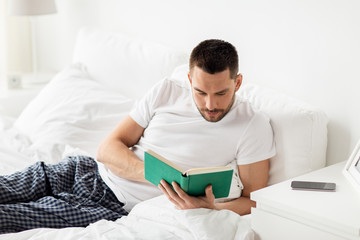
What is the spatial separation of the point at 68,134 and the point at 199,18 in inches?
31.0

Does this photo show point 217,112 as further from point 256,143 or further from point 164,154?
point 164,154

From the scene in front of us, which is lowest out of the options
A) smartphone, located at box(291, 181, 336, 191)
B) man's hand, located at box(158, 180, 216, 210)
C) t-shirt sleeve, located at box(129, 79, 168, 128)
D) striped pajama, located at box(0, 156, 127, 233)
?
striped pajama, located at box(0, 156, 127, 233)

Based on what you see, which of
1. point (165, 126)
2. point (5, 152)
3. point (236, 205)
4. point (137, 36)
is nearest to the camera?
point (236, 205)

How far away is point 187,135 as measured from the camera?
1825mm

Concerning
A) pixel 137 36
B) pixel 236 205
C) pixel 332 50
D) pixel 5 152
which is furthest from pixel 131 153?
pixel 137 36

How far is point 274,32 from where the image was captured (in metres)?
1.96

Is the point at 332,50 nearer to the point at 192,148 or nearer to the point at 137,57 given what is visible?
the point at 192,148

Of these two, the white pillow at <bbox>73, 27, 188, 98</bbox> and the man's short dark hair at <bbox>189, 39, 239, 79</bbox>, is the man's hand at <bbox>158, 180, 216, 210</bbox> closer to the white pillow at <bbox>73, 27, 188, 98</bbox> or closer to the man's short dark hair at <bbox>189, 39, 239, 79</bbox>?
the man's short dark hair at <bbox>189, 39, 239, 79</bbox>

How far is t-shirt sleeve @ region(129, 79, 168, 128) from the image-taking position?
6.39ft

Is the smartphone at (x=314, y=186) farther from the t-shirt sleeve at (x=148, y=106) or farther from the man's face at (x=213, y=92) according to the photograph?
the t-shirt sleeve at (x=148, y=106)

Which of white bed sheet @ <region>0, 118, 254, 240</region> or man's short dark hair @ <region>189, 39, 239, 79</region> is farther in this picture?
man's short dark hair @ <region>189, 39, 239, 79</region>

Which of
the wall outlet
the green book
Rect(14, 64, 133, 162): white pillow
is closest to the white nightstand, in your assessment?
the green book

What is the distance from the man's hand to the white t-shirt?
0.25 m

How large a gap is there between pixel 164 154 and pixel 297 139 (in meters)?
0.47
